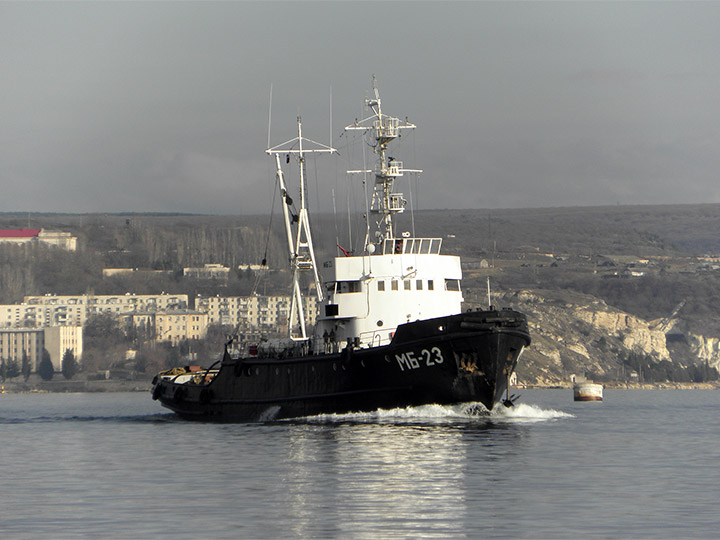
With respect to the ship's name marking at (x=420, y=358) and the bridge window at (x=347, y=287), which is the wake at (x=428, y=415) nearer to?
the ship's name marking at (x=420, y=358)

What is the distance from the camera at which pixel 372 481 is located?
32344 millimetres

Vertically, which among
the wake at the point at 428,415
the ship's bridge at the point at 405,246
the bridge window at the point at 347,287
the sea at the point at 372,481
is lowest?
the sea at the point at 372,481

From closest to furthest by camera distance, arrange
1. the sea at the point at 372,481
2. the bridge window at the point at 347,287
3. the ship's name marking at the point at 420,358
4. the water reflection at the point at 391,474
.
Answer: the sea at the point at 372,481 < the water reflection at the point at 391,474 < the ship's name marking at the point at 420,358 < the bridge window at the point at 347,287

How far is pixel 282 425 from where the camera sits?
52781 millimetres

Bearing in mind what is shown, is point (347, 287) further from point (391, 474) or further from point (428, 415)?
point (391, 474)

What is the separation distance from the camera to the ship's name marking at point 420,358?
4950 centimetres

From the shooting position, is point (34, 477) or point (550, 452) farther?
point (550, 452)

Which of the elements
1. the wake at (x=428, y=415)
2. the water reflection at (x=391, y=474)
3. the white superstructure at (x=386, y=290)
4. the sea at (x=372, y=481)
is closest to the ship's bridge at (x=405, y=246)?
the white superstructure at (x=386, y=290)

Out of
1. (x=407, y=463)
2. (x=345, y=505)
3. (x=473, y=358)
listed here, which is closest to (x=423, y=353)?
(x=473, y=358)

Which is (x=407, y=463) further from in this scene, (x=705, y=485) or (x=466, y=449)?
(x=705, y=485)

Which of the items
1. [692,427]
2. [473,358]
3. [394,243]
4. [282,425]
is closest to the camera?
[473,358]

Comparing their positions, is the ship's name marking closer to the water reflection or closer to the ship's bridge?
the water reflection

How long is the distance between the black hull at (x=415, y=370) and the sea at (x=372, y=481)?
34.0 inches

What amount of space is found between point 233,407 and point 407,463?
25422 millimetres
